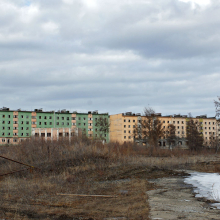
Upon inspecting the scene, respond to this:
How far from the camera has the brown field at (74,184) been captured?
8.31 meters

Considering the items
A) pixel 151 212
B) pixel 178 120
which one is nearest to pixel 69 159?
pixel 151 212

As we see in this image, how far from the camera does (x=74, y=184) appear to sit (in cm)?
1387

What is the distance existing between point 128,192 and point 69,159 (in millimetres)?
9449

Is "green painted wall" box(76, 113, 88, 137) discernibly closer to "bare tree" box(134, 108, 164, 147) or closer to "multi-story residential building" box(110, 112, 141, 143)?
"multi-story residential building" box(110, 112, 141, 143)

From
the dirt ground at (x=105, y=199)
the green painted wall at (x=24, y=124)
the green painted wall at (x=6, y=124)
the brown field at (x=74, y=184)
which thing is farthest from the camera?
the green painted wall at (x=24, y=124)

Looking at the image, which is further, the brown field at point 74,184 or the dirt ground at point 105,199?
the brown field at point 74,184

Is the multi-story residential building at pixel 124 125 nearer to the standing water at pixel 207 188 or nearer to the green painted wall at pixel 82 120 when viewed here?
the green painted wall at pixel 82 120

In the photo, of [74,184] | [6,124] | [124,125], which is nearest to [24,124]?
[6,124]

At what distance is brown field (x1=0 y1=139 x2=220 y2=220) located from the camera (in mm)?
8312

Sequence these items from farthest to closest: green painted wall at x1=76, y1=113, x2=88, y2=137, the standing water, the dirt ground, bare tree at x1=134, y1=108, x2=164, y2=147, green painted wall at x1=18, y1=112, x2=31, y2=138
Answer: green painted wall at x1=76, y1=113, x2=88, y2=137 → green painted wall at x1=18, y1=112, x2=31, y2=138 → bare tree at x1=134, y1=108, x2=164, y2=147 → the standing water → the dirt ground

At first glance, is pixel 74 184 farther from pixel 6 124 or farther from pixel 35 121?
pixel 35 121

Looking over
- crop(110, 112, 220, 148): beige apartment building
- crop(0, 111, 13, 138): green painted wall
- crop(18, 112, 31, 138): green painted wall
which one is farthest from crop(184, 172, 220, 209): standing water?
crop(18, 112, 31, 138): green painted wall

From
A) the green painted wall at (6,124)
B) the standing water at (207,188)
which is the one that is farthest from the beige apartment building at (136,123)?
the standing water at (207,188)

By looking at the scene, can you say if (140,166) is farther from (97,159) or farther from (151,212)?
(151,212)
